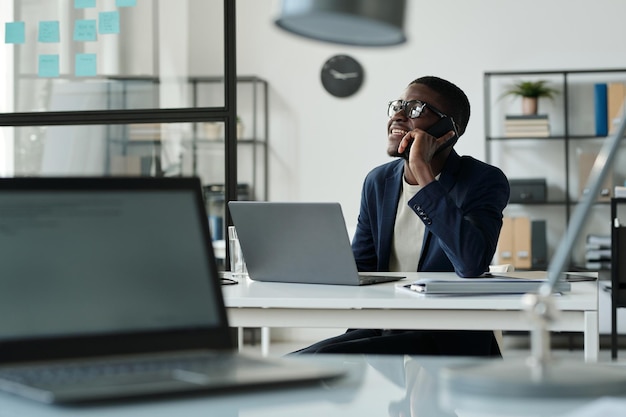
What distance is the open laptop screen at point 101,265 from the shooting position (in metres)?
1.02

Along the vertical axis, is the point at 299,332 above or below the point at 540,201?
below

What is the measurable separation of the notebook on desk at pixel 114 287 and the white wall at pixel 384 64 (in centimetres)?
522

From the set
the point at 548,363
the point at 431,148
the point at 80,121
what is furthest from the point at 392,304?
the point at 80,121

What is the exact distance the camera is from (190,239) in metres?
1.11

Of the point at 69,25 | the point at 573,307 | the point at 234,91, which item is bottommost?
the point at 573,307

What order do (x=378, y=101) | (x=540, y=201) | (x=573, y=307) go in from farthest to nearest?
1. (x=378, y=101)
2. (x=540, y=201)
3. (x=573, y=307)

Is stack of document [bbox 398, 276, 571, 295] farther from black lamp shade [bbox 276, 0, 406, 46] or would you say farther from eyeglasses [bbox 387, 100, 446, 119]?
black lamp shade [bbox 276, 0, 406, 46]

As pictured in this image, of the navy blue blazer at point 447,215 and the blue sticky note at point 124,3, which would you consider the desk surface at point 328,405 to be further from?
the blue sticky note at point 124,3

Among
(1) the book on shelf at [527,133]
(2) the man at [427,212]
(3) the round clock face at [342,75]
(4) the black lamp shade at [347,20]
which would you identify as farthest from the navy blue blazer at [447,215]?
(3) the round clock face at [342,75]

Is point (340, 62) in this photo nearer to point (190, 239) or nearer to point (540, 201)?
point (540, 201)

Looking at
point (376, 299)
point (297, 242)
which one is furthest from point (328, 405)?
point (297, 242)

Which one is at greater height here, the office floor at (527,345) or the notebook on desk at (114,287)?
the notebook on desk at (114,287)

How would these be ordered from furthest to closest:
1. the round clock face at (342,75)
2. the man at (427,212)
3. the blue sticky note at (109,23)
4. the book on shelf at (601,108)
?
the round clock face at (342,75) < the book on shelf at (601,108) < the blue sticky note at (109,23) < the man at (427,212)

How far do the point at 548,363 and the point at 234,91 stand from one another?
9.37ft
